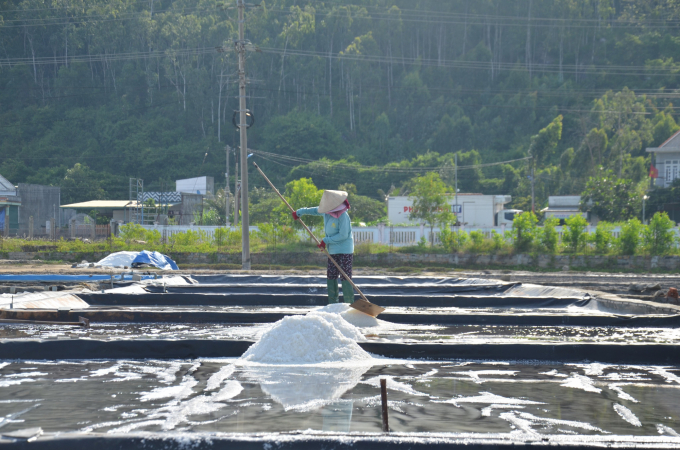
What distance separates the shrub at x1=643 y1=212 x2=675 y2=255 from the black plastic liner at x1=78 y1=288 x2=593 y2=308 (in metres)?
12.5

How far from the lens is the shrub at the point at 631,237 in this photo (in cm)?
1838

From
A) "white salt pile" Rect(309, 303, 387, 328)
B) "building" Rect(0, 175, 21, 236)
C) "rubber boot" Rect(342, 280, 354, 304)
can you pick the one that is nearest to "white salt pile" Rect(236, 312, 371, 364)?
"white salt pile" Rect(309, 303, 387, 328)

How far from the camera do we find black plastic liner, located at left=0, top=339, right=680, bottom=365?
4605mm

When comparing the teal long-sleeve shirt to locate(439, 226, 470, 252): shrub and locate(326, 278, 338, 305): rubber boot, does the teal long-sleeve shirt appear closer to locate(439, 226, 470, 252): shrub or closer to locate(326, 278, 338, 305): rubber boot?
locate(326, 278, 338, 305): rubber boot

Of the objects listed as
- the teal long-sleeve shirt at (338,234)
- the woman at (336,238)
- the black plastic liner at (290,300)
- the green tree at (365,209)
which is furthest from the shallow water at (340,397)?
the green tree at (365,209)

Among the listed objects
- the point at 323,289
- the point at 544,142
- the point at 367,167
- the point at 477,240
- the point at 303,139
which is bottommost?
the point at 323,289

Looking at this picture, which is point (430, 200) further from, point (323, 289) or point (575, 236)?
point (323, 289)

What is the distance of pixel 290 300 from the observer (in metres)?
7.96

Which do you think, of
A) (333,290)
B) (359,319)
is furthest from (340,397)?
(333,290)

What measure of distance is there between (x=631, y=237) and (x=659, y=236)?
84 centimetres

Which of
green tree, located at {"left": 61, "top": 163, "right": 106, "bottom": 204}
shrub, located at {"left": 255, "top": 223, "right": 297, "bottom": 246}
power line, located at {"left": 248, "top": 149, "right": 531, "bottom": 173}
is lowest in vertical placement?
shrub, located at {"left": 255, "top": 223, "right": 297, "bottom": 246}

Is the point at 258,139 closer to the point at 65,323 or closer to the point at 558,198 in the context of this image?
the point at 558,198

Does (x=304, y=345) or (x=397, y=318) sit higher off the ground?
(x=304, y=345)

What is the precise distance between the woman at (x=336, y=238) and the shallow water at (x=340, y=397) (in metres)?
2.50
